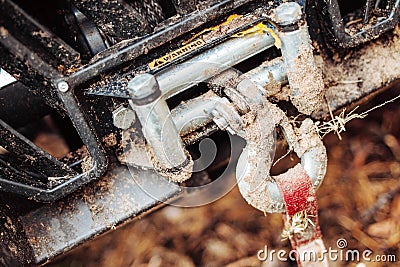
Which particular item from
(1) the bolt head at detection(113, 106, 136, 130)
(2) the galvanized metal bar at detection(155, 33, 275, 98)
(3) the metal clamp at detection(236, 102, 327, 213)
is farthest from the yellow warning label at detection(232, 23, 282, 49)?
(1) the bolt head at detection(113, 106, 136, 130)

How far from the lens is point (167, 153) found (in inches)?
43.6

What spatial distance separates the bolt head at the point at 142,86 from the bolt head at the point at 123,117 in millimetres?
118

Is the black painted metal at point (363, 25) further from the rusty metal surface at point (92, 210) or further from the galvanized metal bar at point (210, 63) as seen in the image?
the rusty metal surface at point (92, 210)

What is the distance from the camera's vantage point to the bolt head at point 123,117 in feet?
3.75

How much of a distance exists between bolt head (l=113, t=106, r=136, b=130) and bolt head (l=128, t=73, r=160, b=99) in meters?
0.12

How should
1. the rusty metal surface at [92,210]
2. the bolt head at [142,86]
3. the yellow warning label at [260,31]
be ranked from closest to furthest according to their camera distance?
the bolt head at [142,86]
the yellow warning label at [260,31]
the rusty metal surface at [92,210]

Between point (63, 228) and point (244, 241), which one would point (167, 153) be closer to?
point (63, 228)

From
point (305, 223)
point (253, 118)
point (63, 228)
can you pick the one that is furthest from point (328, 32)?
point (63, 228)

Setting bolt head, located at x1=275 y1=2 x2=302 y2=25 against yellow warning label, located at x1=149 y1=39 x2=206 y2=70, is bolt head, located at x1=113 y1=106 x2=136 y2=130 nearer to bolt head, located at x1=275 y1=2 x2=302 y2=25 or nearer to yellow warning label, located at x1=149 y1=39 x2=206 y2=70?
yellow warning label, located at x1=149 y1=39 x2=206 y2=70

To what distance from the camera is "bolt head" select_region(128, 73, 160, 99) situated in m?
1.02

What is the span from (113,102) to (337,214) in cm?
87

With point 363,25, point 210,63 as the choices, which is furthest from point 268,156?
point 363,25

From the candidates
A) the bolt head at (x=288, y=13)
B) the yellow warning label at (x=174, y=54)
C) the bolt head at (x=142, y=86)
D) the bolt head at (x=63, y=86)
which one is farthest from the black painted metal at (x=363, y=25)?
the bolt head at (x=63, y=86)

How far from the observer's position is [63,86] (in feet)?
3.48
